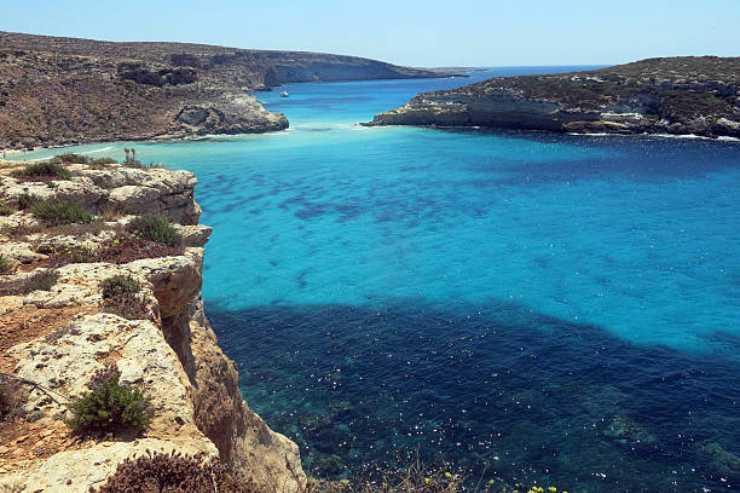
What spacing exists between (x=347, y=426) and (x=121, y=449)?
1195cm

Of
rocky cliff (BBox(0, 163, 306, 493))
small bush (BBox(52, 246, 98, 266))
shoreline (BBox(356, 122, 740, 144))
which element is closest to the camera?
rocky cliff (BBox(0, 163, 306, 493))

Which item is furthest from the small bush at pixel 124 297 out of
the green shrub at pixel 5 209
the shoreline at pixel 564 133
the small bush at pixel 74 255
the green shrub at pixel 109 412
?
the shoreline at pixel 564 133

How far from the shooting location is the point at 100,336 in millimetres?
7586

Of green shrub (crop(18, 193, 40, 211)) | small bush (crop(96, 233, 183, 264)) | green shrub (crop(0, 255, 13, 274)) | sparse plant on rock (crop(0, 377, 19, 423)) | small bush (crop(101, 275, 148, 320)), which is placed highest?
green shrub (crop(18, 193, 40, 211))

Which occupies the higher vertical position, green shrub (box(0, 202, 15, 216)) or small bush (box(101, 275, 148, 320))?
green shrub (box(0, 202, 15, 216))

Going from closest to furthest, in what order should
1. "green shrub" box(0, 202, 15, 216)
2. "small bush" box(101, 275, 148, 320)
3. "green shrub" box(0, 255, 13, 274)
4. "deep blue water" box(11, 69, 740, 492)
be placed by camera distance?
"small bush" box(101, 275, 148, 320) → "green shrub" box(0, 255, 13, 274) → "green shrub" box(0, 202, 15, 216) → "deep blue water" box(11, 69, 740, 492)

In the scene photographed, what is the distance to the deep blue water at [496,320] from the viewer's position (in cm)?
1583

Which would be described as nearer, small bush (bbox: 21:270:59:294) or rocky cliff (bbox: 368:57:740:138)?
small bush (bbox: 21:270:59:294)

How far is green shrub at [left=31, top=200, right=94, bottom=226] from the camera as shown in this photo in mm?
12075

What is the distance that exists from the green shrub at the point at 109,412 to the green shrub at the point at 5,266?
4721mm

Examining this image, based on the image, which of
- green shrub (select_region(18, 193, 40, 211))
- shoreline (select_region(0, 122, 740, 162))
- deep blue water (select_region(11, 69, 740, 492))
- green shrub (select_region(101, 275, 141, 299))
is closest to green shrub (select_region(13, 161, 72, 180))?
green shrub (select_region(18, 193, 40, 211))

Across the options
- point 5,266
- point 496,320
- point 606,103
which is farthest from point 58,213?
point 606,103

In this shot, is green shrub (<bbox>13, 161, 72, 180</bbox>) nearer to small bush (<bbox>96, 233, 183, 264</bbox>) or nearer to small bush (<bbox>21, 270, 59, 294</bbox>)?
small bush (<bbox>96, 233, 183, 264</bbox>)

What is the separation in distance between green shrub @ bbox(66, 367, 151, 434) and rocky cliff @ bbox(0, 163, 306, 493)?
0.43 ft
